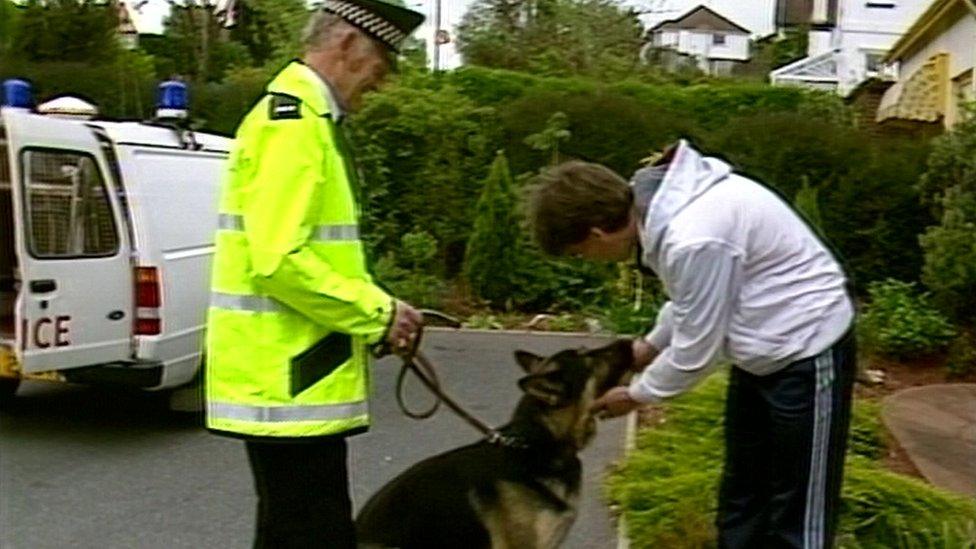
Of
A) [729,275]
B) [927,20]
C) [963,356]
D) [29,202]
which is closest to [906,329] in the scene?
[963,356]

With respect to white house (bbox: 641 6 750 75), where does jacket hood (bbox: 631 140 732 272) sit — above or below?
below

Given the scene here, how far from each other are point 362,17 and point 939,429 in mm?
4783

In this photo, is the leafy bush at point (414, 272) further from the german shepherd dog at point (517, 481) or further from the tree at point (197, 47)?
the german shepherd dog at point (517, 481)

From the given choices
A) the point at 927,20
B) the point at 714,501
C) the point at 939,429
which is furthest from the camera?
the point at 927,20

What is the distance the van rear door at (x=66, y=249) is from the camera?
6184mm

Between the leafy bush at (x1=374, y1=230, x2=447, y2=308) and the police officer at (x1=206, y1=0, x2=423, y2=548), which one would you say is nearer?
the police officer at (x1=206, y1=0, x2=423, y2=548)

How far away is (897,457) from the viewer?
19.2 ft

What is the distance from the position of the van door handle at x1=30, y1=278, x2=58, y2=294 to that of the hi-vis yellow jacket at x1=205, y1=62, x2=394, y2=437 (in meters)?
3.55

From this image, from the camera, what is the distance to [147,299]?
261 inches

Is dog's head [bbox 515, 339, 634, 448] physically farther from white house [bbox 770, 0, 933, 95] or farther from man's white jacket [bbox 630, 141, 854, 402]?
white house [bbox 770, 0, 933, 95]

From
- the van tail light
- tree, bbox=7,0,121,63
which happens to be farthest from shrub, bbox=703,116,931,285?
tree, bbox=7,0,121,63

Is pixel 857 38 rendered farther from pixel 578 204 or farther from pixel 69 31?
pixel 578 204

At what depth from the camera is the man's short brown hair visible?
308 cm

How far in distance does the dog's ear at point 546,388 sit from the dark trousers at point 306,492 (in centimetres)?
72
